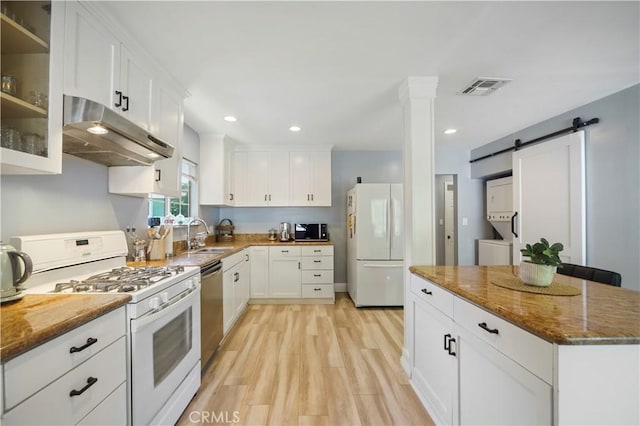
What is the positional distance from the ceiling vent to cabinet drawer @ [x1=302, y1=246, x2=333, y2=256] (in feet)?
8.17

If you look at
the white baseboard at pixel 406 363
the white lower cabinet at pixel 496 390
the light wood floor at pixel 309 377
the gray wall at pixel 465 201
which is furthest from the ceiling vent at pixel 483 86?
the light wood floor at pixel 309 377

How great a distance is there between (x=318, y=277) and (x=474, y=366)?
8.92 ft

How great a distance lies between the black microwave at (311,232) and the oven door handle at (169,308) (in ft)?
7.58

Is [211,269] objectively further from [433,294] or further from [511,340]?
[511,340]

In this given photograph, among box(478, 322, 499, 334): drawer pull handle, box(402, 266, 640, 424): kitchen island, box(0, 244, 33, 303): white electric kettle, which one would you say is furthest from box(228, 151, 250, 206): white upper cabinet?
box(478, 322, 499, 334): drawer pull handle

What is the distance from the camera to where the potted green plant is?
128 centimetres

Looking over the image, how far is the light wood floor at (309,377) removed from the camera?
65.7 inches

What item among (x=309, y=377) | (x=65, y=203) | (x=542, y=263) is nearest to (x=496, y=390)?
(x=542, y=263)

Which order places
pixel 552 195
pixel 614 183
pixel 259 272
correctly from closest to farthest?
pixel 614 183, pixel 552 195, pixel 259 272

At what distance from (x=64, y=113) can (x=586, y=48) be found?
307 centimetres

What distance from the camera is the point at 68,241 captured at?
145 cm

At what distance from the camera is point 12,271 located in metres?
1.04

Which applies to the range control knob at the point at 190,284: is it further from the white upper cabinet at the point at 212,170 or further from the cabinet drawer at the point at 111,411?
the white upper cabinet at the point at 212,170

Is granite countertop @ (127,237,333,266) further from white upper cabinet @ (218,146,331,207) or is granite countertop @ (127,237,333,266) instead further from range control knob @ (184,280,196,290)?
white upper cabinet @ (218,146,331,207)
